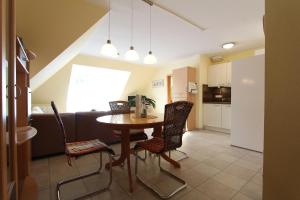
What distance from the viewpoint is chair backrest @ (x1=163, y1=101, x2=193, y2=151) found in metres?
1.61

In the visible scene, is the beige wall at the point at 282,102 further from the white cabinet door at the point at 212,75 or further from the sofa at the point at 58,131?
the white cabinet door at the point at 212,75

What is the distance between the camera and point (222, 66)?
15.0 feet

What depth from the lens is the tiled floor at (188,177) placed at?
157 centimetres

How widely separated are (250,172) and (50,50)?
3621mm

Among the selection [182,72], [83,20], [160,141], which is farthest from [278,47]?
[182,72]

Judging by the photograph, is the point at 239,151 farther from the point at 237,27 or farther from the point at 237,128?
the point at 237,27

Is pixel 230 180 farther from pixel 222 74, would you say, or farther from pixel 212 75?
pixel 212 75

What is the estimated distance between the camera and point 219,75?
465 centimetres

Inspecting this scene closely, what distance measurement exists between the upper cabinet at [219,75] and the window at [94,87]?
10.9ft

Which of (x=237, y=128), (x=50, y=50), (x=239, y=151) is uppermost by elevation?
(x=50, y=50)

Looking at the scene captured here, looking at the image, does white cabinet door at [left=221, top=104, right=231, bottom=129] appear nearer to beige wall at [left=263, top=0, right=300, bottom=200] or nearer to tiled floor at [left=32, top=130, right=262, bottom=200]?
tiled floor at [left=32, top=130, right=262, bottom=200]

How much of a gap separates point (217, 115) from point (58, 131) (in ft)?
13.7

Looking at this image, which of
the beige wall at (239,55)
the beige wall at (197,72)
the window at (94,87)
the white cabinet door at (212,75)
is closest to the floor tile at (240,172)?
the beige wall at (197,72)

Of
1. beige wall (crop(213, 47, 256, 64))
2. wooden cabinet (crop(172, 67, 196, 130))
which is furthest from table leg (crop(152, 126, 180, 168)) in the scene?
beige wall (crop(213, 47, 256, 64))
